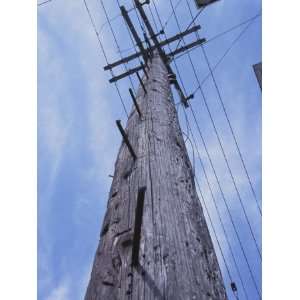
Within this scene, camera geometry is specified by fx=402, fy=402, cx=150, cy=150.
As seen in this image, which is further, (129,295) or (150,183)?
(150,183)

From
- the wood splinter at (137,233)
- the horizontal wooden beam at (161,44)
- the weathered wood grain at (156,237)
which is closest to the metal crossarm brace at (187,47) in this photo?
the horizontal wooden beam at (161,44)

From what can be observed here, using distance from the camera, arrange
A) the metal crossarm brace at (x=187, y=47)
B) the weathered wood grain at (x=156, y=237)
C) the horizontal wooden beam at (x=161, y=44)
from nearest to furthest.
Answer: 1. the weathered wood grain at (x=156, y=237)
2. the horizontal wooden beam at (x=161, y=44)
3. the metal crossarm brace at (x=187, y=47)

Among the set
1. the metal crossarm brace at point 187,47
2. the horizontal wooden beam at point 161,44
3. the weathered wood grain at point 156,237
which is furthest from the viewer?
the metal crossarm brace at point 187,47

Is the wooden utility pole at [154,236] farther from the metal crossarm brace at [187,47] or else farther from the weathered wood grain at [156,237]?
the metal crossarm brace at [187,47]

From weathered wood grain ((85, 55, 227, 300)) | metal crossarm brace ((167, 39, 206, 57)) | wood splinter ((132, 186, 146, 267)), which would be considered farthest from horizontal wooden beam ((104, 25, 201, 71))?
wood splinter ((132, 186, 146, 267))

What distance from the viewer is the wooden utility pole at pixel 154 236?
1.45 m

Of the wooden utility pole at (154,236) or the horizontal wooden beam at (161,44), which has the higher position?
the horizontal wooden beam at (161,44)

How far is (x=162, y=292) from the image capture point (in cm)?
137

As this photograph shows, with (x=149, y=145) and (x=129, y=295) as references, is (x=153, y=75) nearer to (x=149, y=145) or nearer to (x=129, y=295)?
(x=149, y=145)

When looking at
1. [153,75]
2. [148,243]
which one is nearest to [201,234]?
[148,243]

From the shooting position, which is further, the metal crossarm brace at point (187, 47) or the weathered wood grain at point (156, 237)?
A: the metal crossarm brace at point (187, 47)

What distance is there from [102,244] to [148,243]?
1.06 feet

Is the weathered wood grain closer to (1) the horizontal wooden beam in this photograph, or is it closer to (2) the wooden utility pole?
(2) the wooden utility pole

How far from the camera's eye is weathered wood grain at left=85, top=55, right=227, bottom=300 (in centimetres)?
145
